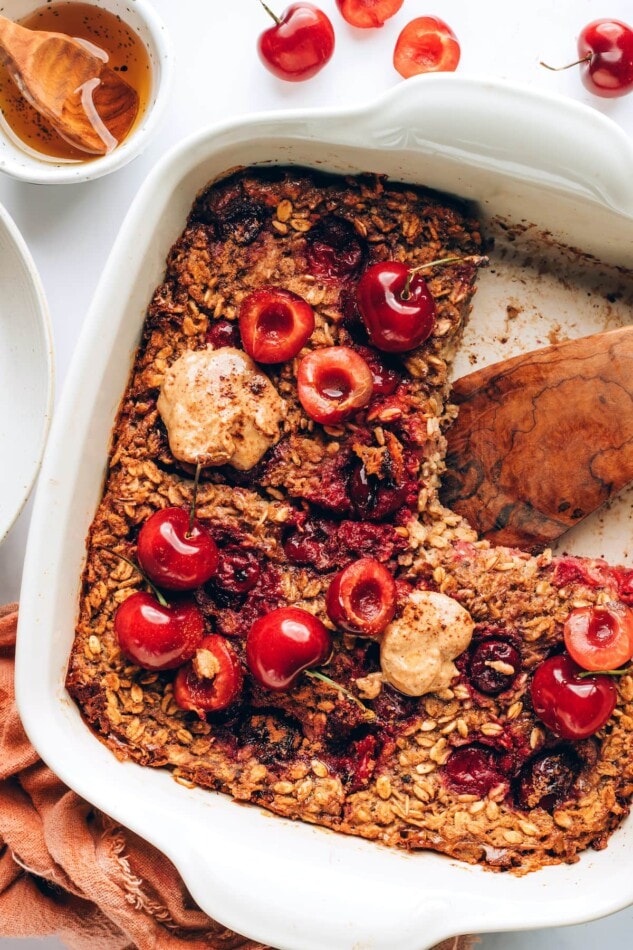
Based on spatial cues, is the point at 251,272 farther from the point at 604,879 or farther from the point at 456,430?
the point at 604,879

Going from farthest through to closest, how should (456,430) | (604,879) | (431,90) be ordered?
1. (456,430)
2. (604,879)
3. (431,90)

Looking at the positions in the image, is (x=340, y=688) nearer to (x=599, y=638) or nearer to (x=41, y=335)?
(x=599, y=638)

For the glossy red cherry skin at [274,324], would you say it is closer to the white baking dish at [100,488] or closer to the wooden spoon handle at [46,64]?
the white baking dish at [100,488]

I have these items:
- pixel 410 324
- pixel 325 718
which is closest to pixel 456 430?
pixel 410 324

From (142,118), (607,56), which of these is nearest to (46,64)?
(142,118)

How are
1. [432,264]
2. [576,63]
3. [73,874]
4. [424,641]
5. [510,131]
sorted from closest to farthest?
1. [510,131]
2. [432,264]
3. [424,641]
4. [73,874]
5. [576,63]

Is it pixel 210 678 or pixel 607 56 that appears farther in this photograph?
pixel 607 56

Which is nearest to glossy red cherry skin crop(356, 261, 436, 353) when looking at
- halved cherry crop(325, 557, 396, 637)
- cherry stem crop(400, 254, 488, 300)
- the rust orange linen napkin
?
cherry stem crop(400, 254, 488, 300)
